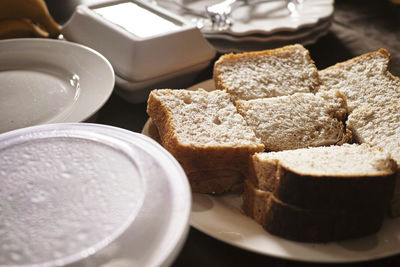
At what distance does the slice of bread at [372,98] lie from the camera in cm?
Answer: 146

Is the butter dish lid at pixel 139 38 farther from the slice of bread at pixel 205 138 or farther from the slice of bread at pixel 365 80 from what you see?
the slice of bread at pixel 365 80

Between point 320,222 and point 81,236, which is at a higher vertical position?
A: point 81,236

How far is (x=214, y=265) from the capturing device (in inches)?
45.4

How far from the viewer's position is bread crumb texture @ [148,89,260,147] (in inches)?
55.3

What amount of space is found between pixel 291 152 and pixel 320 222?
0.28 meters

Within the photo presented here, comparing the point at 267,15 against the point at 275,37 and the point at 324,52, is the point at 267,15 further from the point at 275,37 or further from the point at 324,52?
the point at 324,52

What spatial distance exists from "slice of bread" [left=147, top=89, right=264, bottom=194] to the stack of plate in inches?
24.7

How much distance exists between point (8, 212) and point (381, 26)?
99.9 inches

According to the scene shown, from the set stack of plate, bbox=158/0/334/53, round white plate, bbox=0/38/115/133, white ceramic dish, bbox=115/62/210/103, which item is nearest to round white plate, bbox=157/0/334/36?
stack of plate, bbox=158/0/334/53

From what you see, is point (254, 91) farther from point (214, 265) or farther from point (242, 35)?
point (214, 265)

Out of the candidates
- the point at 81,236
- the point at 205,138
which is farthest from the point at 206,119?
the point at 81,236

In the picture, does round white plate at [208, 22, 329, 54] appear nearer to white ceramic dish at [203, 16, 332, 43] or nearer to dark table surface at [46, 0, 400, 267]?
white ceramic dish at [203, 16, 332, 43]

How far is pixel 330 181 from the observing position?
1.15 metres

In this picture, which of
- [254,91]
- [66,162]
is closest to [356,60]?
[254,91]
